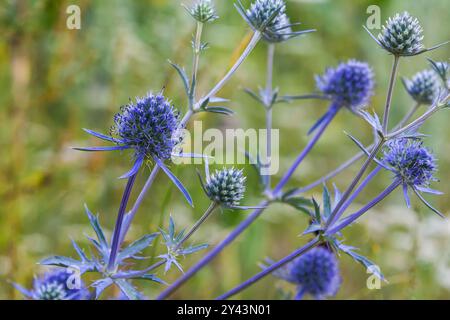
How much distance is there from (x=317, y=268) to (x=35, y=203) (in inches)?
57.5

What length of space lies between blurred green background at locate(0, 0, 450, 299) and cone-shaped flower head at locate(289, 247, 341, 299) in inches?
9.6

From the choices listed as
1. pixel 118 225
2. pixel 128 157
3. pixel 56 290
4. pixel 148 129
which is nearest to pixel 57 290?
pixel 56 290

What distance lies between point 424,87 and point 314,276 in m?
0.78

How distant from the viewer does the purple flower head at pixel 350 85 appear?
6.30 ft

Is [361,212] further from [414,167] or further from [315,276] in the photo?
[315,276]

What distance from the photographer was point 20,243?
2275mm

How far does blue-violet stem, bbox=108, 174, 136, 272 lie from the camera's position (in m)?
1.29

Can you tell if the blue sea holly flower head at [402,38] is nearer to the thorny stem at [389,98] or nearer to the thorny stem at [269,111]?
the thorny stem at [389,98]

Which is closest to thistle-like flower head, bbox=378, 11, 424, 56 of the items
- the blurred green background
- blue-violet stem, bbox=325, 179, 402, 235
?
blue-violet stem, bbox=325, 179, 402, 235

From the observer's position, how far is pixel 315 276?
1833 millimetres

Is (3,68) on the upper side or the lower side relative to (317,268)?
upper
